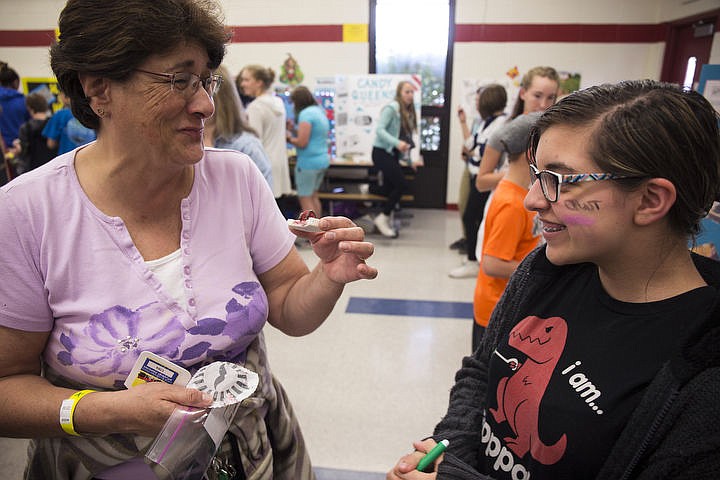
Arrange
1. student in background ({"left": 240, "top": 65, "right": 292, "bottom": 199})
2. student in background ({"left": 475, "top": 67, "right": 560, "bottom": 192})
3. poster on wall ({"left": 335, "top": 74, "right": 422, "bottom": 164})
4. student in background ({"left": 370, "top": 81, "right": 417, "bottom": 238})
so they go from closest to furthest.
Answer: student in background ({"left": 475, "top": 67, "right": 560, "bottom": 192}), student in background ({"left": 240, "top": 65, "right": 292, "bottom": 199}), student in background ({"left": 370, "top": 81, "right": 417, "bottom": 238}), poster on wall ({"left": 335, "top": 74, "right": 422, "bottom": 164})

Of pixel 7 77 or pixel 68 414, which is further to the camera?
pixel 7 77

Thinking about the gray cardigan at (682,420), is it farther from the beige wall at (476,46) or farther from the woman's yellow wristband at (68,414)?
the beige wall at (476,46)

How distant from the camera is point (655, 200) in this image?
85 cm

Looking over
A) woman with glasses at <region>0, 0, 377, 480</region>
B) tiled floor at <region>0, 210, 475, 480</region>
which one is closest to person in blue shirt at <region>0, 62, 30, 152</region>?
tiled floor at <region>0, 210, 475, 480</region>

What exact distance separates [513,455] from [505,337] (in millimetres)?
251

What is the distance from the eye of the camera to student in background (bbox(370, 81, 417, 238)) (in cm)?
583

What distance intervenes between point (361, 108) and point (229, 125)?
11.4 feet

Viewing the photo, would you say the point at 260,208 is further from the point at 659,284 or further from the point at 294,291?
the point at 659,284

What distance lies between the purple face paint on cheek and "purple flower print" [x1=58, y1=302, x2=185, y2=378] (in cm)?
84

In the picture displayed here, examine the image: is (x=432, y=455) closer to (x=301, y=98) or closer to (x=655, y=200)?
(x=655, y=200)

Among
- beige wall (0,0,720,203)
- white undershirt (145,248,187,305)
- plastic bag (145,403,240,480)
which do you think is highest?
beige wall (0,0,720,203)

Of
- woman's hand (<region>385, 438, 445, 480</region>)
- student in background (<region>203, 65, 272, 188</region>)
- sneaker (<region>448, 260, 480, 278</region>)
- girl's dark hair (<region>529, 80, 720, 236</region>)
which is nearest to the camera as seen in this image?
girl's dark hair (<region>529, 80, 720, 236</region>)

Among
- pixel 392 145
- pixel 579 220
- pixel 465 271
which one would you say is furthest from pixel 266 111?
pixel 579 220

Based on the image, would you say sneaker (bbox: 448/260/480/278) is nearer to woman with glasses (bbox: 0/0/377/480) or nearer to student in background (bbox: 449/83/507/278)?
student in background (bbox: 449/83/507/278)
